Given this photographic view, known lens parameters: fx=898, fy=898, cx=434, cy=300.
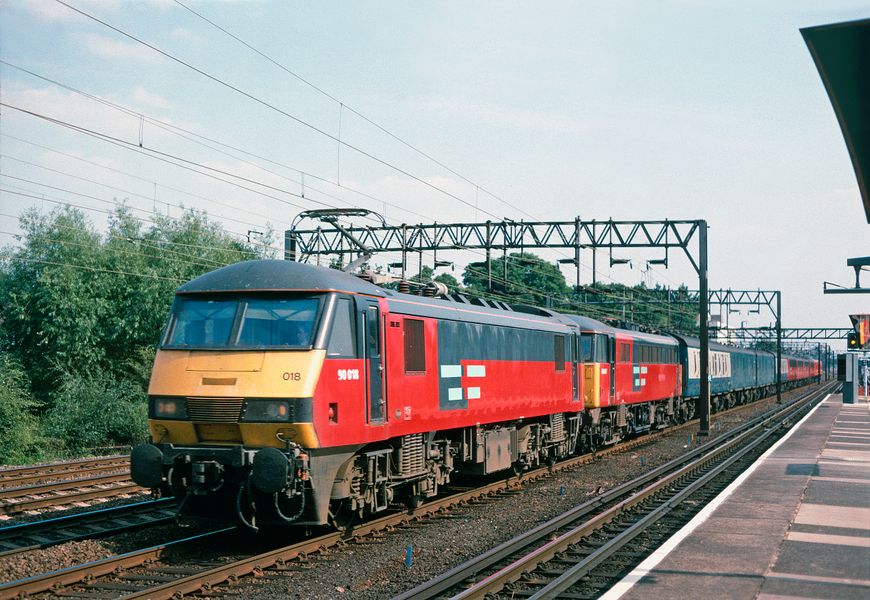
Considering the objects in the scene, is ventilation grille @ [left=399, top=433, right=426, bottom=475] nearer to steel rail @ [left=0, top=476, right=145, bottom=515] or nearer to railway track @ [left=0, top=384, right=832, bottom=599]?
railway track @ [left=0, top=384, right=832, bottom=599]

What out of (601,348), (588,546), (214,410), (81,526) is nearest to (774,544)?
(588,546)

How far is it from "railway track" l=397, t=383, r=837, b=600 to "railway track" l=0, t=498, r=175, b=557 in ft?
16.9

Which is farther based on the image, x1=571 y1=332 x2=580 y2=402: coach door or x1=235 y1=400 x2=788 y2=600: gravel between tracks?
x1=571 y1=332 x2=580 y2=402: coach door

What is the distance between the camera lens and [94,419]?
1224 inches

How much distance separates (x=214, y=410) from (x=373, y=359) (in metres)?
2.44

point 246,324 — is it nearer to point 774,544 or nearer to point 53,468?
point 774,544

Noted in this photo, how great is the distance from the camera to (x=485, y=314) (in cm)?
1725

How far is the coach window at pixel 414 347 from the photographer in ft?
45.5

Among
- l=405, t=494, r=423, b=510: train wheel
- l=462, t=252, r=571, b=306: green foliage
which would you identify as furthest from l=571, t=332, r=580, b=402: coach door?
l=462, t=252, r=571, b=306: green foliage

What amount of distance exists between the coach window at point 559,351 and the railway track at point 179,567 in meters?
8.27

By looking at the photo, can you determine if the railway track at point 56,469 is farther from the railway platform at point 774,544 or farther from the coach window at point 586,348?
the railway platform at point 774,544

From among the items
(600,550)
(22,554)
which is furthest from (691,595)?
(22,554)

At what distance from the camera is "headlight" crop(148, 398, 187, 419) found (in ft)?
37.4

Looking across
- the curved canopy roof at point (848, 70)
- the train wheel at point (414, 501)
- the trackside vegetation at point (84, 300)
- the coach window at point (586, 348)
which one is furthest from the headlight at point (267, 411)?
the trackside vegetation at point (84, 300)
